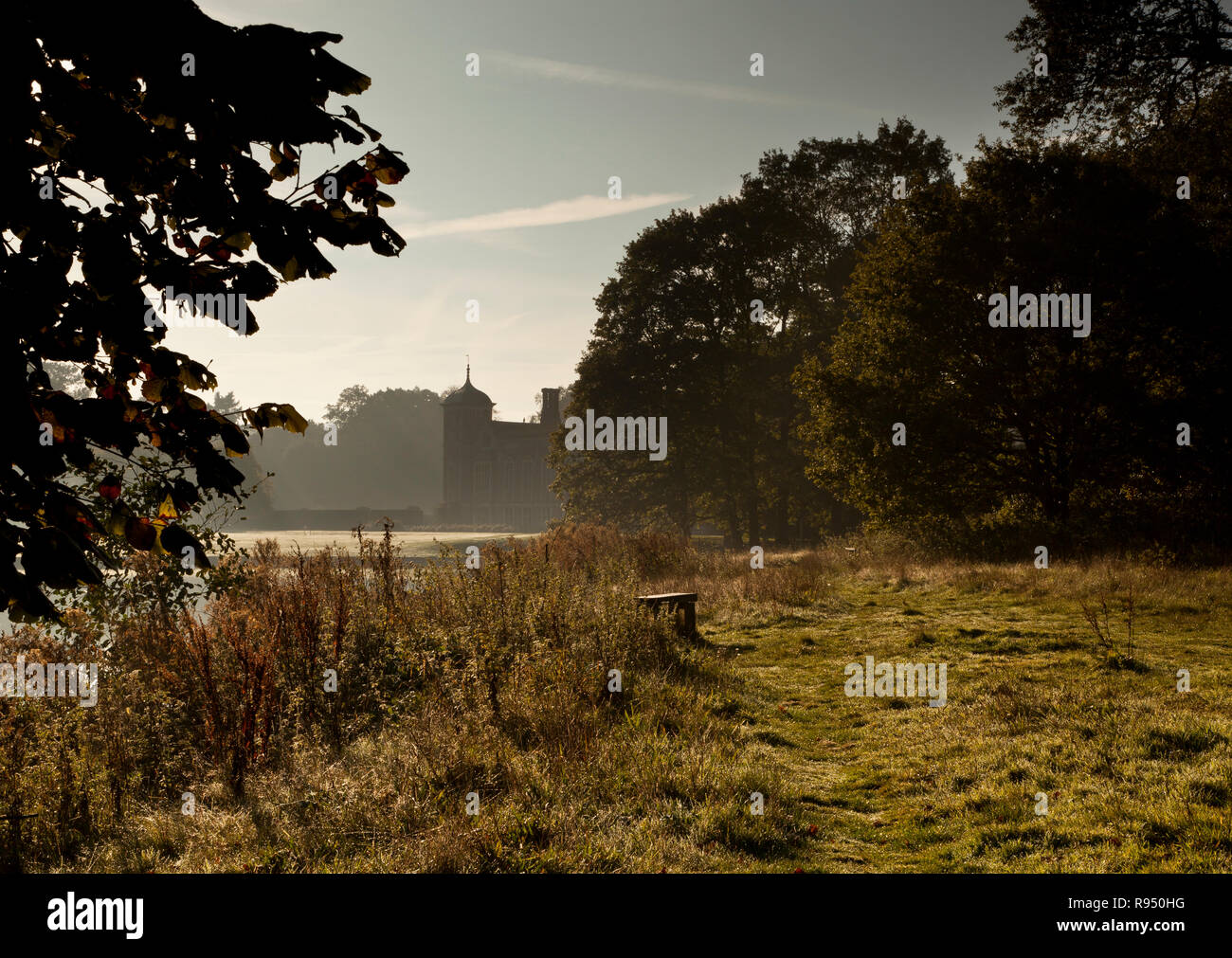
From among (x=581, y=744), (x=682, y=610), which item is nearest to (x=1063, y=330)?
(x=682, y=610)

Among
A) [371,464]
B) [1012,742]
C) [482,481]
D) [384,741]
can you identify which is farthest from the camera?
[371,464]

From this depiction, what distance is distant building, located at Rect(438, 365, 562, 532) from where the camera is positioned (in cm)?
8250

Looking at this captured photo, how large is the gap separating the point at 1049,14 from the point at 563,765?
19510 millimetres

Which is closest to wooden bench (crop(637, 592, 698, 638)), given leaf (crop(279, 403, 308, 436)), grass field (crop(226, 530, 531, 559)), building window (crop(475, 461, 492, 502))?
grass field (crop(226, 530, 531, 559))

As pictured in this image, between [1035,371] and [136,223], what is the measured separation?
2249 cm

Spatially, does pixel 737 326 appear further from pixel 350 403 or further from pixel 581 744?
pixel 350 403

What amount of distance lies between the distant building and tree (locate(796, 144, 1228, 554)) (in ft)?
191

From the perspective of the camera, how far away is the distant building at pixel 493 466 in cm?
8250

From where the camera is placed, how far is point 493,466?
3378 inches

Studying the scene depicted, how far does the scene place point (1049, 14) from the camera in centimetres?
1814

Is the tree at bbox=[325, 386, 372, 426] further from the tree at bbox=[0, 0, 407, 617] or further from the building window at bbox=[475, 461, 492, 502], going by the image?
the tree at bbox=[0, 0, 407, 617]

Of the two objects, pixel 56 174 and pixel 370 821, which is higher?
pixel 56 174
